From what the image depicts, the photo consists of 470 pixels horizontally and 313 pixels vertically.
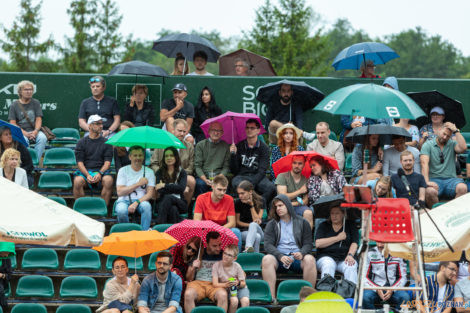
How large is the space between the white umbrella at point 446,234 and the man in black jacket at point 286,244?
2.83m

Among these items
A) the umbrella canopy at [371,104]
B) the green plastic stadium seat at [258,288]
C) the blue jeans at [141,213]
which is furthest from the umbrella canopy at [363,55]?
the green plastic stadium seat at [258,288]

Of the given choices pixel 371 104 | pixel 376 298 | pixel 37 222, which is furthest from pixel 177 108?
pixel 37 222

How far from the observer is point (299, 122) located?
49.8ft

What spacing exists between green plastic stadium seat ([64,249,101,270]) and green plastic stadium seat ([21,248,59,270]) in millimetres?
195

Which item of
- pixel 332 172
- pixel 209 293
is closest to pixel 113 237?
pixel 209 293

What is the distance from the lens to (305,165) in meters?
13.2

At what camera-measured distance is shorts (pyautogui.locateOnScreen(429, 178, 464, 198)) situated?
13.8 meters

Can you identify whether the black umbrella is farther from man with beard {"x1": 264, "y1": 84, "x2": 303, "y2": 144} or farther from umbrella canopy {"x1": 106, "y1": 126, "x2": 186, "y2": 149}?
umbrella canopy {"x1": 106, "y1": 126, "x2": 186, "y2": 149}

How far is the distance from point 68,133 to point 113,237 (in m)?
6.08

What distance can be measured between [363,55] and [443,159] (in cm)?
300

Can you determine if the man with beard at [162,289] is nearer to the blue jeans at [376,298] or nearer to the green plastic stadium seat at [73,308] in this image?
the green plastic stadium seat at [73,308]

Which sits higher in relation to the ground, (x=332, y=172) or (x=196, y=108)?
(x=196, y=108)

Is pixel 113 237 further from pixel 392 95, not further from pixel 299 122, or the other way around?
pixel 299 122

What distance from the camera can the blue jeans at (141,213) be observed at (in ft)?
41.4
